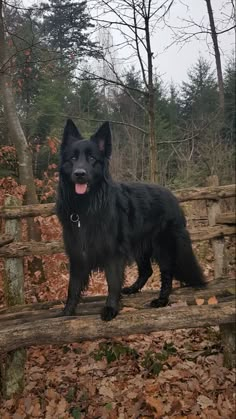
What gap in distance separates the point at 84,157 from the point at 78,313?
139 cm

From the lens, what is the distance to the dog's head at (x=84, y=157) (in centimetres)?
A: 271

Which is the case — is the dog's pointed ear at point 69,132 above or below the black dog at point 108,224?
above

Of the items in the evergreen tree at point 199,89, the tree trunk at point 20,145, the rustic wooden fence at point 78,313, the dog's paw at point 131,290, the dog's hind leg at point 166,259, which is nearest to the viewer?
the rustic wooden fence at point 78,313

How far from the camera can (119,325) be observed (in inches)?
108

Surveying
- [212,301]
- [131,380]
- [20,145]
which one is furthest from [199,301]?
[20,145]

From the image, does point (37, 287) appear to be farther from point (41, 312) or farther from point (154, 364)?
point (154, 364)

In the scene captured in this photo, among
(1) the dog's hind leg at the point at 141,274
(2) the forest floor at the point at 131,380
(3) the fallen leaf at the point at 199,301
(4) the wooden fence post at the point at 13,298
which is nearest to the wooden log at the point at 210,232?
(1) the dog's hind leg at the point at 141,274

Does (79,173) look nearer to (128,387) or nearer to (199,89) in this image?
(128,387)

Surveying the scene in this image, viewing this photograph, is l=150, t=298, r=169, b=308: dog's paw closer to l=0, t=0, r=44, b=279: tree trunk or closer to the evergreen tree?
l=0, t=0, r=44, b=279: tree trunk

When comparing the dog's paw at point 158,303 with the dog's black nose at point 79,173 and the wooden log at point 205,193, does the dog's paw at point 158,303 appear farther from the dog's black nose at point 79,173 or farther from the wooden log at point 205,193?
the wooden log at point 205,193

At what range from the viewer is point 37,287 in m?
4.89

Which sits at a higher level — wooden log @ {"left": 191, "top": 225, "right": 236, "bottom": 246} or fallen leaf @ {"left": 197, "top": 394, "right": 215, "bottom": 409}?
wooden log @ {"left": 191, "top": 225, "right": 236, "bottom": 246}

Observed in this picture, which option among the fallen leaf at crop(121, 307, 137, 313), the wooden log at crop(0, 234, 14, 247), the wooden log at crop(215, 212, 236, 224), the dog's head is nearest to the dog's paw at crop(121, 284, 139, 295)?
the fallen leaf at crop(121, 307, 137, 313)

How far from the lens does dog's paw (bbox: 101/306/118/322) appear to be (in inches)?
→ 111
